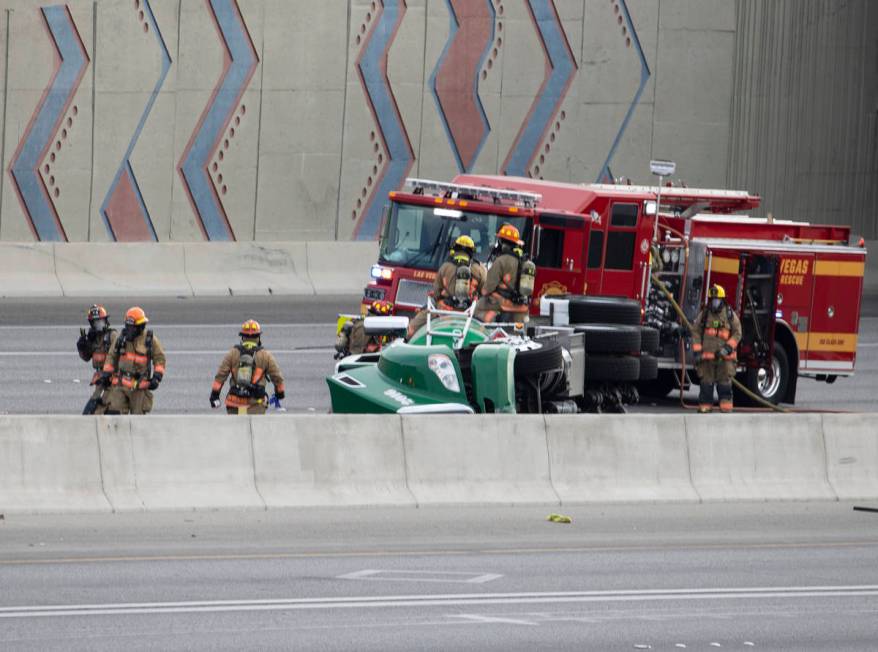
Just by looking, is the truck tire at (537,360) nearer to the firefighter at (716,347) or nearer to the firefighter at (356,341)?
the firefighter at (356,341)

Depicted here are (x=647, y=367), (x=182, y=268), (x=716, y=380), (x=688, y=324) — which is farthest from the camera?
(x=182, y=268)

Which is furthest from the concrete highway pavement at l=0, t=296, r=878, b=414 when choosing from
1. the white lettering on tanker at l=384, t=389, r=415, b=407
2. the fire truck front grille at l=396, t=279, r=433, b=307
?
the white lettering on tanker at l=384, t=389, r=415, b=407

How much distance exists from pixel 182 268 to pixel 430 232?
9855mm

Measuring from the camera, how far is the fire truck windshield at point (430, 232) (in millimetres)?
21906

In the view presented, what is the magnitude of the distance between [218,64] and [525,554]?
2110 centimetres

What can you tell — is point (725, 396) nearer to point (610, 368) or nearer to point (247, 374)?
point (610, 368)

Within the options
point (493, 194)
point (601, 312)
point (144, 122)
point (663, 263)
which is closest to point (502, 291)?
point (601, 312)

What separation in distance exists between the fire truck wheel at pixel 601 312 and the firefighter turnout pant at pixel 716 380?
204 cm

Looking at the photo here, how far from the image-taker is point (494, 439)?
50.6 ft

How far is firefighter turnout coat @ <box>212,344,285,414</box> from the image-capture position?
17531 millimetres

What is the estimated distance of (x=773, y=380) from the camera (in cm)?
2242

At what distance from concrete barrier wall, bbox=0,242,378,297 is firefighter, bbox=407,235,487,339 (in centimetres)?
1121

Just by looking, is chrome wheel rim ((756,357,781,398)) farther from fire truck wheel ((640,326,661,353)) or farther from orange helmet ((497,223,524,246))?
orange helmet ((497,223,524,246))

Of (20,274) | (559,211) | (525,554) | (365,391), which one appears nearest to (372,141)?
(20,274)
